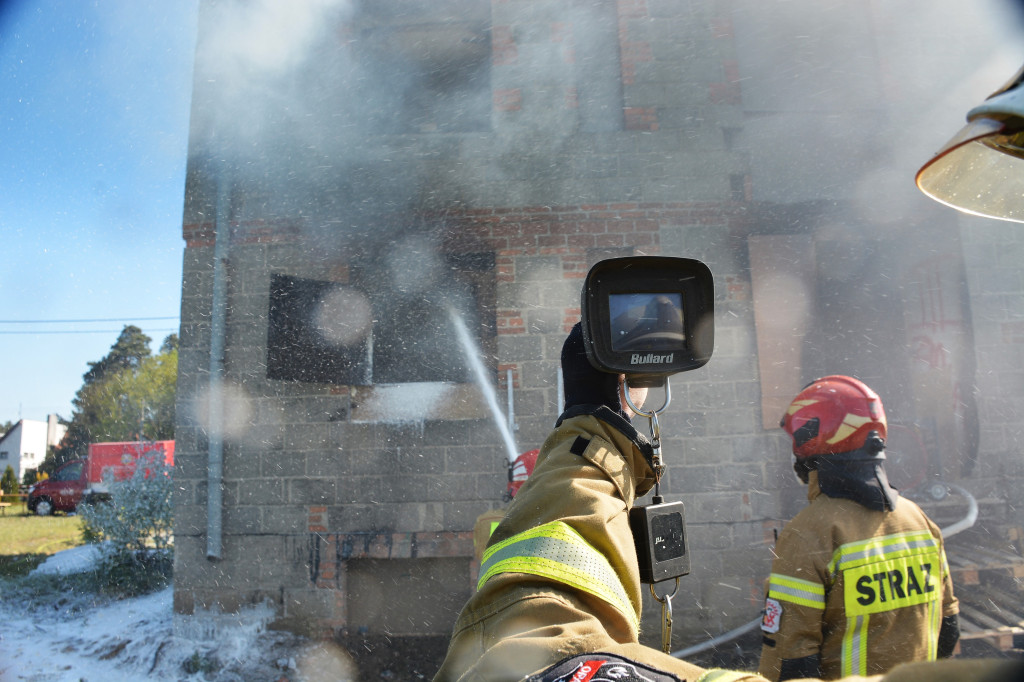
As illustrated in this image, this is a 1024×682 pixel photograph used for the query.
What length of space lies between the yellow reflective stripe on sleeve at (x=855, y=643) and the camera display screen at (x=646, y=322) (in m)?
1.31

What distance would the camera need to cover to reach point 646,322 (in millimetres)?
1056

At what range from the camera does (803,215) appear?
4.72 metres

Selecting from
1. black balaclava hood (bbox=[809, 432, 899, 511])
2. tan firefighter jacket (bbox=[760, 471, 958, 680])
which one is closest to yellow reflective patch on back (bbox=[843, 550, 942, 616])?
tan firefighter jacket (bbox=[760, 471, 958, 680])

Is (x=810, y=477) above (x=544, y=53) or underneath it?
underneath

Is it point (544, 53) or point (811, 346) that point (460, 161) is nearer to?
point (544, 53)

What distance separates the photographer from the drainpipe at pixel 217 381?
170 inches

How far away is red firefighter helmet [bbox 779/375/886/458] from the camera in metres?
2.01

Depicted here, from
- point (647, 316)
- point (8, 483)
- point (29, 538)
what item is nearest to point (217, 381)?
point (647, 316)

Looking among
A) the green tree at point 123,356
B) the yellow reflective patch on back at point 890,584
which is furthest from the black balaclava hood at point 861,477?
the green tree at point 123,356

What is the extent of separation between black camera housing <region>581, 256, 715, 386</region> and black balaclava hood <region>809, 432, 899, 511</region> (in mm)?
1202

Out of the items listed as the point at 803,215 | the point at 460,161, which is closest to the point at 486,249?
the point at 460,161

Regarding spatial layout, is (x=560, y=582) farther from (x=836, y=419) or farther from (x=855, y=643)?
(x=836, y=419)

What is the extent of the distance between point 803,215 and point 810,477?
130 inches

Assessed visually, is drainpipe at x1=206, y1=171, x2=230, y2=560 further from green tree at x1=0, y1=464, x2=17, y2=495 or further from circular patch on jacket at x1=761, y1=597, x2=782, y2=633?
green tree at x1=0, y1=464, x2=17, y2=495
